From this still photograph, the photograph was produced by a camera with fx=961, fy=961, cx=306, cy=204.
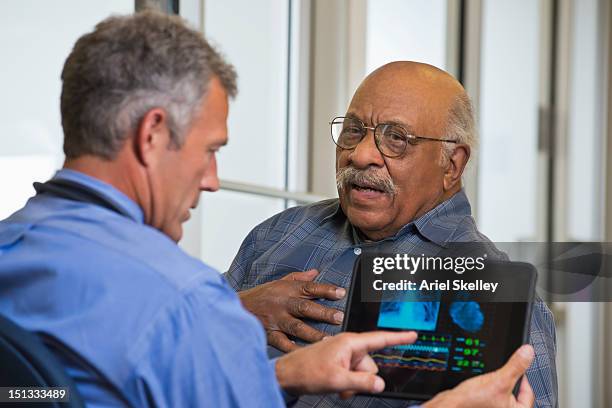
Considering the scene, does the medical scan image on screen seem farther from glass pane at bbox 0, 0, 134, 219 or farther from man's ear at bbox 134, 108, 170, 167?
glass pane at bbox 0, 0, 134, 219

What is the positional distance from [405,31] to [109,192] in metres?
3.02

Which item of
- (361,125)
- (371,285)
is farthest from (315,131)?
(371,285)

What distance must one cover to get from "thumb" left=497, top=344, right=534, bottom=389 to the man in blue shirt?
9cm

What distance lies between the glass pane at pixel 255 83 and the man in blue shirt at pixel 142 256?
69.8 inches

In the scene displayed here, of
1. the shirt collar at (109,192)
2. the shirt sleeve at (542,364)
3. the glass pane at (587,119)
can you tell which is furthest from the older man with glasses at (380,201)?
the glass pane at (587,119)

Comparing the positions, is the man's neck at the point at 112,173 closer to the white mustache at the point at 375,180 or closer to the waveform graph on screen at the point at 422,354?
the waveform graph on screen at the point at 422,354

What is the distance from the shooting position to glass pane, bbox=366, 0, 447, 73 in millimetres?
3803

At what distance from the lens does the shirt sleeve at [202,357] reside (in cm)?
105

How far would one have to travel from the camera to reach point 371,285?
1583 millimetres

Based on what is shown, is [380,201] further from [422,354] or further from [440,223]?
[422,354]

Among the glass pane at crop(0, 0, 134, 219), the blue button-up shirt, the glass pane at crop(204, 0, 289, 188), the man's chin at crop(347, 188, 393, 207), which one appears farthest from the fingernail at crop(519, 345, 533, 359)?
the glass pane at crop(204, 0, 289, 188)

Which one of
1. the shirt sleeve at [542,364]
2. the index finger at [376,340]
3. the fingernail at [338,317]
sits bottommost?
the shirt sleeve at [542,364]

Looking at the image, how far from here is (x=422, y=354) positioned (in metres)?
1.49

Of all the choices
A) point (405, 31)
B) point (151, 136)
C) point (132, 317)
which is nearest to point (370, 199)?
point (151, 136)
